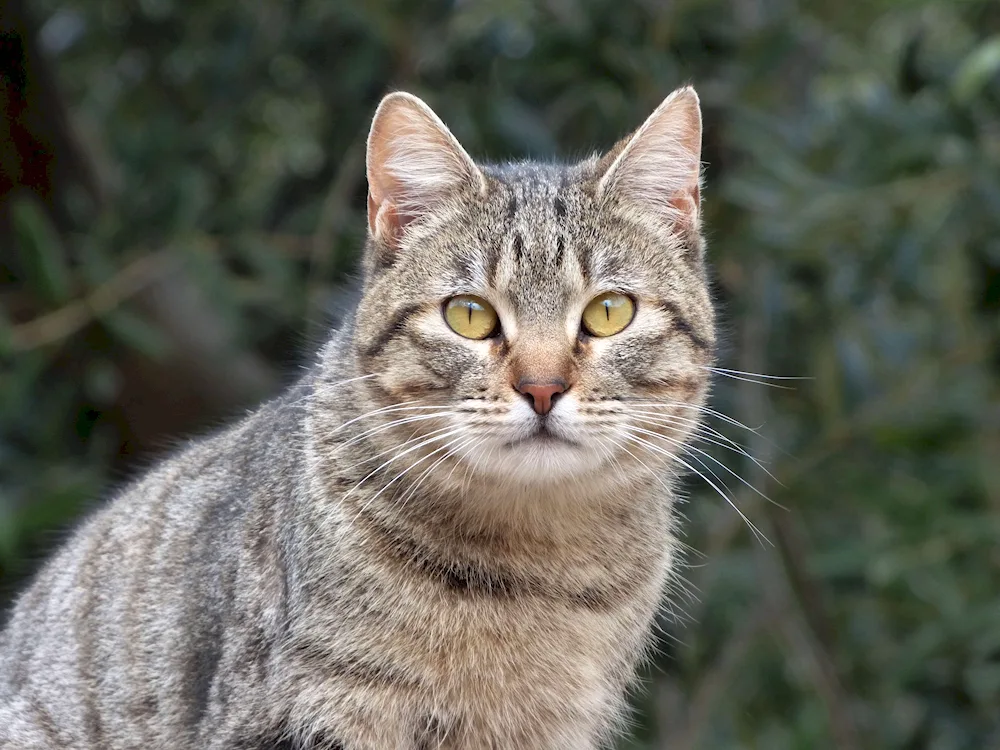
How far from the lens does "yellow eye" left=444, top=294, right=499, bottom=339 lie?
2469 mm

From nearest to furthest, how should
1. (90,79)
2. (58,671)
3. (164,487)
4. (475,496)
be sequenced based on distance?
(475,496) < (58,671) < (164,487) < (90,79)

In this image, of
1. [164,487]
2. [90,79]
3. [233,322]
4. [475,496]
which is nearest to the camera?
[475,496]

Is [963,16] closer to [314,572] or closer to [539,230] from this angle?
[539,230]

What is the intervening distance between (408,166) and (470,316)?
1.21ft

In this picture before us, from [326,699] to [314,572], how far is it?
24cm

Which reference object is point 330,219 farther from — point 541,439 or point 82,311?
point 541,439

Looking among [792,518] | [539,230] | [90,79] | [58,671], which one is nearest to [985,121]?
[792,518]

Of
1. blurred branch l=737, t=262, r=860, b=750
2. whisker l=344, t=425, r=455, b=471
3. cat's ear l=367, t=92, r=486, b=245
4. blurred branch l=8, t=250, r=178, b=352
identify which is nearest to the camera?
whisker l=344, t=425, r=455, b=471

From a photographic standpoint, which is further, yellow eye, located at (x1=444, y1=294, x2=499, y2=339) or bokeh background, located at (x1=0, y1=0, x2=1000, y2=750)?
bokeh background, located at (x1=0, y1=0, x2=1000, y2=750)

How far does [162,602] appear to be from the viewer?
8.61 feet

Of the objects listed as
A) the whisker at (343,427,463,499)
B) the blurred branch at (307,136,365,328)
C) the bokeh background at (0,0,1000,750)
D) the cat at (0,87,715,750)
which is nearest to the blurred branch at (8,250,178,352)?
the bokeh background at (0,0,1000,750)

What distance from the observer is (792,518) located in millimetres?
4434

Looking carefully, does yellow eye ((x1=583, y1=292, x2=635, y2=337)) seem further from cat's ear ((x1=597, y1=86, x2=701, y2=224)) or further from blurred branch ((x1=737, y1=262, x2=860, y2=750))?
blurred branch ((x1=737, y1=262, x2=860, y2=750))

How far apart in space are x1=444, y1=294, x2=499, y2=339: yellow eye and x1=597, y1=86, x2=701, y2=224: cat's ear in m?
0.38
